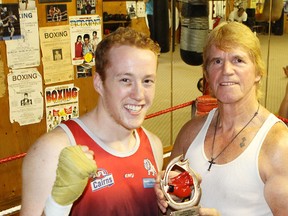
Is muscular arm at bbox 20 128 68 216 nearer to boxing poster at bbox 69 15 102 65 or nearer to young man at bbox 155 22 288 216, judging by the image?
young man at bbox 155 22 288 216

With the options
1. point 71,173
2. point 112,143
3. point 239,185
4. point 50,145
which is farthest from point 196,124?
point 71,173

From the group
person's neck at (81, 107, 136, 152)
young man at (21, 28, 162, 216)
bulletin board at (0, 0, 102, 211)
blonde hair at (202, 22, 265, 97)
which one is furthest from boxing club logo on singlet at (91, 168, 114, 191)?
bulletin board at (0, 0, 102, 211)

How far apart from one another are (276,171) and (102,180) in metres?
0.59

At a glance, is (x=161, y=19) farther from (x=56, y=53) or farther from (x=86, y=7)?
(x=56, y=53)

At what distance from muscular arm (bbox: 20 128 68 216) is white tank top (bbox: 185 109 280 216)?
0.63m

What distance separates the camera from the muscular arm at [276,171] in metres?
Result: 1.54

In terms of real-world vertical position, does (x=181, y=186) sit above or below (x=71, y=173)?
below

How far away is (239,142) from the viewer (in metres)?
1.70

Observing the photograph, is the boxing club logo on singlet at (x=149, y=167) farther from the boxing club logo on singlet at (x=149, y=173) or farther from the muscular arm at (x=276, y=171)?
the muscular arm at (x=276, y=171)

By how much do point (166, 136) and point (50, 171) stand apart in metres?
4.10

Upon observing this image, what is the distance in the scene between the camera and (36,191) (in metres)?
1.32

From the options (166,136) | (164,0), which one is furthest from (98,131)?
(166,136)

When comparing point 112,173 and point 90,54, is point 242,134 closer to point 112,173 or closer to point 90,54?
point 112,173

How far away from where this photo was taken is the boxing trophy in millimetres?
1380
